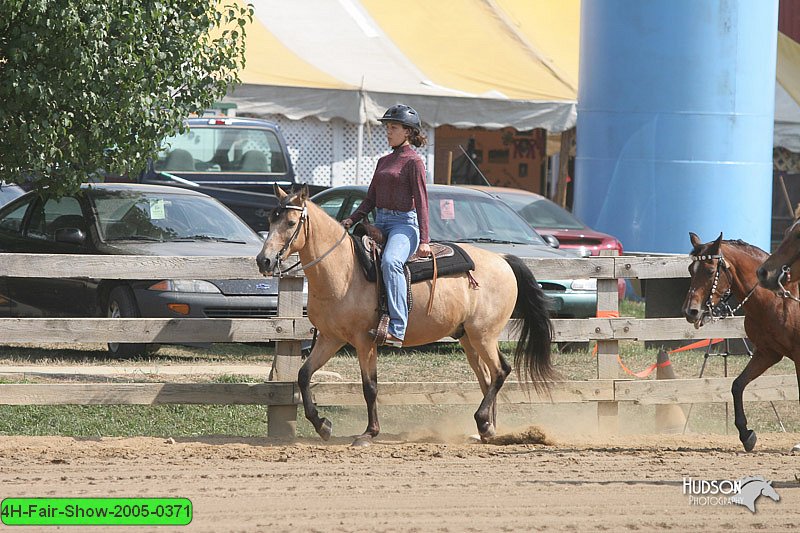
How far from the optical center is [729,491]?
7.37 m

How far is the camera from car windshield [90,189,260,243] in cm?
1195

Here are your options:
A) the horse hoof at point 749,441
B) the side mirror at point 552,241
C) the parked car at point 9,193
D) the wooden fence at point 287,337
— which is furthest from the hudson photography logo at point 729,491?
the parked car at point 9,193

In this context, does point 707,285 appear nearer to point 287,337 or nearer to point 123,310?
point 287,337

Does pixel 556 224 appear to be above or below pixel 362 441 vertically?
above

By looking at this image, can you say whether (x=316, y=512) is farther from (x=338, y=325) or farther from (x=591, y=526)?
(x=338, y=325)

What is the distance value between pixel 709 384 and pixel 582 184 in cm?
972

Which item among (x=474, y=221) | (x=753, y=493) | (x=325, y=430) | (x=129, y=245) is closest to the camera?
(x=753, y=493)

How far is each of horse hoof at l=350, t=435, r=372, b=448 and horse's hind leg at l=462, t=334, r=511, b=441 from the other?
2.76ft

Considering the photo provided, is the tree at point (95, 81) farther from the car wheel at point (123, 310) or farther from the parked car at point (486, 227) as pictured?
the parked car at point (486, 227)

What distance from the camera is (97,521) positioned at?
634 cm

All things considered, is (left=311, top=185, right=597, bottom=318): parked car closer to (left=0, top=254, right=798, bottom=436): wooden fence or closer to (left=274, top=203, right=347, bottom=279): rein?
(left=0, top=254, right=798, bottom=436): wooden fence

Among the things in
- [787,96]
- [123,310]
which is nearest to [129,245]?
[123,310]

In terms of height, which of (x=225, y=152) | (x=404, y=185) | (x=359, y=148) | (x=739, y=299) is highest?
(x=359, y=148)

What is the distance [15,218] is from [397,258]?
5.73m
